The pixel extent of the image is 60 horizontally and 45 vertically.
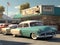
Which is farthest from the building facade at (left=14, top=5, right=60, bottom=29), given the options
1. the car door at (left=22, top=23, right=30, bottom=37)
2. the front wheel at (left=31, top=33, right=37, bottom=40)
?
the front wheel at (left=31, top=33, right=37, bottom=40)

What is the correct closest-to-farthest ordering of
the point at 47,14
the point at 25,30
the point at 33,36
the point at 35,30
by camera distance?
the point at 35,30 → the point at 33,36 → the point at 25,30 → the point at 47,14

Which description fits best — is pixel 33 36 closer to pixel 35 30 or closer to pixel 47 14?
pixel 35 30

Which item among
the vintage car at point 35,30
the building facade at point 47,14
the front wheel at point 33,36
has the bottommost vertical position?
the front wheel at point 33,36

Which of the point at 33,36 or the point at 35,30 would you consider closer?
the point at 35,30

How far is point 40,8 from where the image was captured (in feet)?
110

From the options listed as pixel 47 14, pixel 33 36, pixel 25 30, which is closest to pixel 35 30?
pixel 33 36

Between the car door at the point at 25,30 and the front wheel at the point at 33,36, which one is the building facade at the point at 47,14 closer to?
the car door at the point at 25,30

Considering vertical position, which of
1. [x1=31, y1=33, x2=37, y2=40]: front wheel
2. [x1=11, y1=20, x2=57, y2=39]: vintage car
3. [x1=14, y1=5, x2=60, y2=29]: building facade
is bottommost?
[x1=31, y1=33, x2=37, y2=40]: front wheel

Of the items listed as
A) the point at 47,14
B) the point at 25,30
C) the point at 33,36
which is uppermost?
the point at 47,14

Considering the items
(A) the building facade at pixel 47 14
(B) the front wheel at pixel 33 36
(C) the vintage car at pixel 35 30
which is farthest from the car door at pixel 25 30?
(A) the building facade at pixel 47 14

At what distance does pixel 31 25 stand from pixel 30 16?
1903 cm

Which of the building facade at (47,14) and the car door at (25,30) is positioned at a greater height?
the building facade at (47,14)

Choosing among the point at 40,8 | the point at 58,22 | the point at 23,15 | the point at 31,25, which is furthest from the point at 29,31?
the point at 23,15

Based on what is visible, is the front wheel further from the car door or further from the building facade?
the building facade
